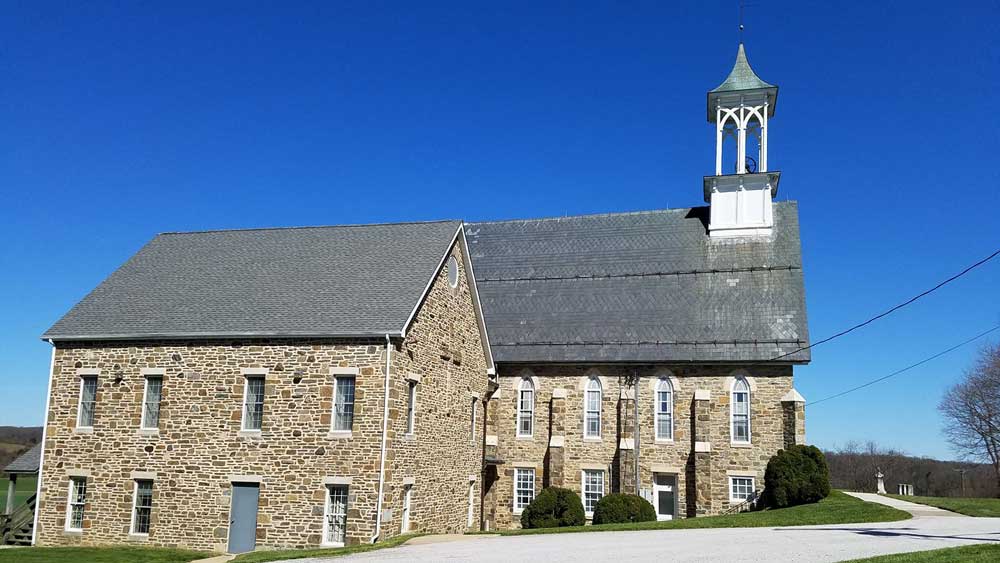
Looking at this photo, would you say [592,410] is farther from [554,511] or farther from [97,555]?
[97,555]

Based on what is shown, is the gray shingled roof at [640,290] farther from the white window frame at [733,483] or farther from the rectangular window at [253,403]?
the rectangular window at [253,403]

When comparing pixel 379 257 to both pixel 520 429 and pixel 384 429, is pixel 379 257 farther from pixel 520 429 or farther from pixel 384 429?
pixel 520 429

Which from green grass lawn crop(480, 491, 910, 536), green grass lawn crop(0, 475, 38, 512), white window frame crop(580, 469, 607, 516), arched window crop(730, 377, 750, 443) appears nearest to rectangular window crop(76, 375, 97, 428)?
green grass lawn crop(480, 491, 910, 536)

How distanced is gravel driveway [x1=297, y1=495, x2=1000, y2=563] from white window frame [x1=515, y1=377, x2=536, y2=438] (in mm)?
9539

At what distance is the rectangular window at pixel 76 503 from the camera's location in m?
23.3

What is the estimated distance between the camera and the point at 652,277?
32250mm

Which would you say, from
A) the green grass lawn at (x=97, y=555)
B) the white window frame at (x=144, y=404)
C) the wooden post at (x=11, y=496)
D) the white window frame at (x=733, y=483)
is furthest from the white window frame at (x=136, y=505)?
the white window frame at (x=733, y=483)

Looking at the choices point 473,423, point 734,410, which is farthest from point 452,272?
point 734,410

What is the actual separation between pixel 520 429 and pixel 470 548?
41.9ft

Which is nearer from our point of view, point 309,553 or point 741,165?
point 309,553

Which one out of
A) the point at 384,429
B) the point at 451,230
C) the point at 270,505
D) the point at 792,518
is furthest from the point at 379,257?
the point at 792,518

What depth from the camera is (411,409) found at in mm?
23094

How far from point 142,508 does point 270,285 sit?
723 cm

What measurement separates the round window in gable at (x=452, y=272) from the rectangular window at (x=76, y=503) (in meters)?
A: 12.1
